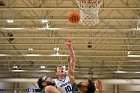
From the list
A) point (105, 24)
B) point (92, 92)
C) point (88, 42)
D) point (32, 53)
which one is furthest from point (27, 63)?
point (92, 92)

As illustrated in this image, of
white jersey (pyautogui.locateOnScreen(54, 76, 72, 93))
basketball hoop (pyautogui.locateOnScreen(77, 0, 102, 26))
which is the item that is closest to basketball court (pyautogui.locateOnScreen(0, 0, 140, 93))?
basketball hoop (pyautogui.locateOnScreen(77, 0, 102, 26))

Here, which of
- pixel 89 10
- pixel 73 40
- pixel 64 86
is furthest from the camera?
pixel 73 40

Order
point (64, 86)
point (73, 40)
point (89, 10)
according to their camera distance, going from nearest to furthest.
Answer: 1. point (64, 86)
2. point (89, 10)
3. point (73, 40)

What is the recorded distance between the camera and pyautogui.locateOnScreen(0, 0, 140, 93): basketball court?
1376 cm

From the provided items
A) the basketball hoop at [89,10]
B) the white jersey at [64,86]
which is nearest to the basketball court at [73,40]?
the basketball hoop at [89,10]

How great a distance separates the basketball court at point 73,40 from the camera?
45.1 ft

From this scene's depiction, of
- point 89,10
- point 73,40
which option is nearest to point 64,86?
point 89,10

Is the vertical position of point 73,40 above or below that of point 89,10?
below

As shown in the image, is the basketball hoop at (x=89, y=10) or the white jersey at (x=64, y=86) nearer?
the white jersey at (x=64, y=86)

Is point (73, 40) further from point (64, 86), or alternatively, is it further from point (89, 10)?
point (64, 86)

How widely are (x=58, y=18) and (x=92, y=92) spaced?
11034mm

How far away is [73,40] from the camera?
18.7 m

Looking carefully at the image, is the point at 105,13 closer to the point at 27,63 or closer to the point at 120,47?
the point at 120,47

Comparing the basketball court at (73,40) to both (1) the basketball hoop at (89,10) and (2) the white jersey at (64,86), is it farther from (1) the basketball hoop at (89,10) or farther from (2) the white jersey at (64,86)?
(2) the white jersey at (64,86)
